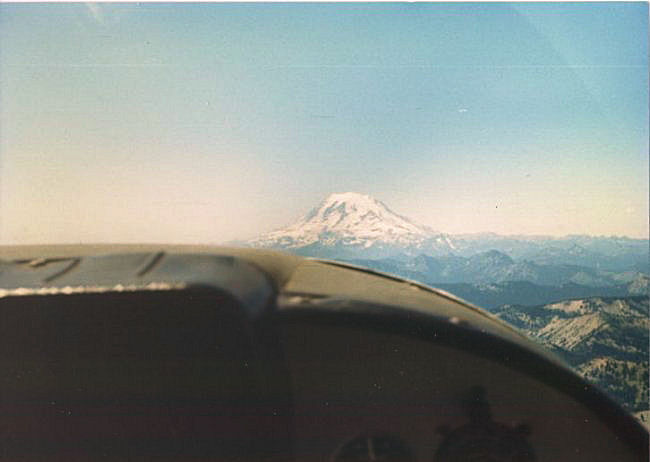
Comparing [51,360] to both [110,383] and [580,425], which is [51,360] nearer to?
[110,383]

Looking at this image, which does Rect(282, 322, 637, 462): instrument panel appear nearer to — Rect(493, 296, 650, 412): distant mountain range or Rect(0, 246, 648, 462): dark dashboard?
Rect(0, 246, 648, 462): dark dashboard

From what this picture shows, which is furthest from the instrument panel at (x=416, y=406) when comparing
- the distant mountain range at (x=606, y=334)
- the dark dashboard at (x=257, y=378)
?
the distant mountain range at (x=606, y=334)

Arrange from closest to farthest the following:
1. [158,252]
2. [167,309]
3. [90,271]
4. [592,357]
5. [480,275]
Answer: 1. [167,309]
2. [90,271]
3. [158,252]
4. [592,357]
5. [480,275]

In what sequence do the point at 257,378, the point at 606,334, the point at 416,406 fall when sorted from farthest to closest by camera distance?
1. the point at 606,334
2. the point at 416,406
3. the point at 257,378

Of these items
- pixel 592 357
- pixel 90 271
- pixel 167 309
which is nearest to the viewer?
pixel 167 309

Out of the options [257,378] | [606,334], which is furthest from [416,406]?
[606,334]

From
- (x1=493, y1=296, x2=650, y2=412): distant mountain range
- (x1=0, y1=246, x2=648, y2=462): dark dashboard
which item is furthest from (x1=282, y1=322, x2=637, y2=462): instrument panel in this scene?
(x1=493, y1=296, x2=650, y2=412): distant mountain range

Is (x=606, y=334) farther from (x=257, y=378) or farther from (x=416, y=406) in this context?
(x=257, y=378)

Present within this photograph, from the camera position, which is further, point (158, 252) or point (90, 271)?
point (158, 252)

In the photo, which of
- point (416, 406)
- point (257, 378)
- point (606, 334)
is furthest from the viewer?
point (606, 334)

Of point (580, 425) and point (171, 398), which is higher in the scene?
point (171, 398)

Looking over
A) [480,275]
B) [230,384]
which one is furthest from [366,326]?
[480,275]
